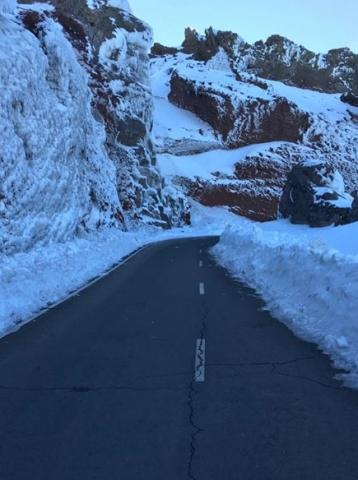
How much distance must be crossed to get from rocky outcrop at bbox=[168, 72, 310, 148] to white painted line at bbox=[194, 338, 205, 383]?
80.8 m

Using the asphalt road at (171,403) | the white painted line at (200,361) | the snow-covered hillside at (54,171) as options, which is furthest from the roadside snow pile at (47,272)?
the white painted line at (200,361)

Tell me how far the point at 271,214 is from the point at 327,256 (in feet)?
222

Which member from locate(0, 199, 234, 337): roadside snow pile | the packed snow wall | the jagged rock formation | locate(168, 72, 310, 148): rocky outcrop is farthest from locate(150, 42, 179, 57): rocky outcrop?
locate(0, 199, 234, 337): roadside snow pile

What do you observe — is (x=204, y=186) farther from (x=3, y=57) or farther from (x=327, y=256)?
(x=327, y=256)

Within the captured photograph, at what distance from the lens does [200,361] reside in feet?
24.7

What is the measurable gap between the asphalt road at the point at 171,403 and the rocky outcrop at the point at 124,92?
36119mm

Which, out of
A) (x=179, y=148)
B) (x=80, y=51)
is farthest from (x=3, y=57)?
(x=179, y=148)

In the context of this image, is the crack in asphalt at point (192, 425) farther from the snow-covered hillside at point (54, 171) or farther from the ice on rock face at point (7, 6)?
the ice on rock face at point (7, 6)

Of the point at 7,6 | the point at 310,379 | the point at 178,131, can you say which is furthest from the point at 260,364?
the point at 178,131

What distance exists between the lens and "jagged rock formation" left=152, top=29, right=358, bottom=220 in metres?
Answer: 78.9

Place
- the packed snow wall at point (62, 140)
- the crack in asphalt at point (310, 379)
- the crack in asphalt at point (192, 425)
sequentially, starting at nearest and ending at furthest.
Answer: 1. the crack in asphalt at point (192, 425)
2. the crack in asphalt at point (310, 379)
3. the packed snow wall at point (62, 140)

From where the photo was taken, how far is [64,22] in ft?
148

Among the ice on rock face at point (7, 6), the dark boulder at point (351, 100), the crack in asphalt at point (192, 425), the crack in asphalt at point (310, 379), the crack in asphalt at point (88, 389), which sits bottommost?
the crack in asphalt at point (88, 389)

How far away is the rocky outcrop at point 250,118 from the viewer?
87500 millimetres
